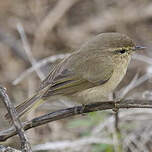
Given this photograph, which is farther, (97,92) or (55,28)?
(55,28)

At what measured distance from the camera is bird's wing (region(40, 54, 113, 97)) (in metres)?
3.92

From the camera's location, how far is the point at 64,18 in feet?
26.6

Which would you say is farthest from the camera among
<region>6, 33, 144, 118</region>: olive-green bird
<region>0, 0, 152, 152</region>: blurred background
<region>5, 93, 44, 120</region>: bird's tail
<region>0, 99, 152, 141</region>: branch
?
<region>0, 0, 152, 152</region>: blurred background

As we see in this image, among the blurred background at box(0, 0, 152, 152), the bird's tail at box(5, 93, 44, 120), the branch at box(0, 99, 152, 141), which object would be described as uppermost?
the blurred background at box(0, 0, 152, 152)

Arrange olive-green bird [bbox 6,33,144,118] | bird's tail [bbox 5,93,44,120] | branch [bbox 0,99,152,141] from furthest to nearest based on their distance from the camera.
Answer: olive-green bird [bbox 6,33,144,118]
bird's tail [bbox 5,93,44,120]
branch [bbox 0,99,152,141]

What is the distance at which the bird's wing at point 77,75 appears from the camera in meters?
3.92

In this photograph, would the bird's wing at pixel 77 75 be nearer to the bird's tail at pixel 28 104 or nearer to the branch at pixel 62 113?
the bird's tail at pixel 28 104

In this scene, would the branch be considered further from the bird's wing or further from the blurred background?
the blurred background

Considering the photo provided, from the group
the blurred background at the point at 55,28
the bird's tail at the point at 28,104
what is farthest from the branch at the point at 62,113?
the blurred background at the point at 55,28

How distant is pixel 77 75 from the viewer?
4.11m

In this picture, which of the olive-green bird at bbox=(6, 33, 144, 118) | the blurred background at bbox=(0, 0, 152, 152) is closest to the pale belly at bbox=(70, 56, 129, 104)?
the olive-green bird at bbox=(6, 33, 144, 118)

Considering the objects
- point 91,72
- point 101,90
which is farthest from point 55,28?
point 101,90

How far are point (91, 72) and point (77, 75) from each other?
0.17m

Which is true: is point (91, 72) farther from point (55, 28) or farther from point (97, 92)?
point (55, 28)
